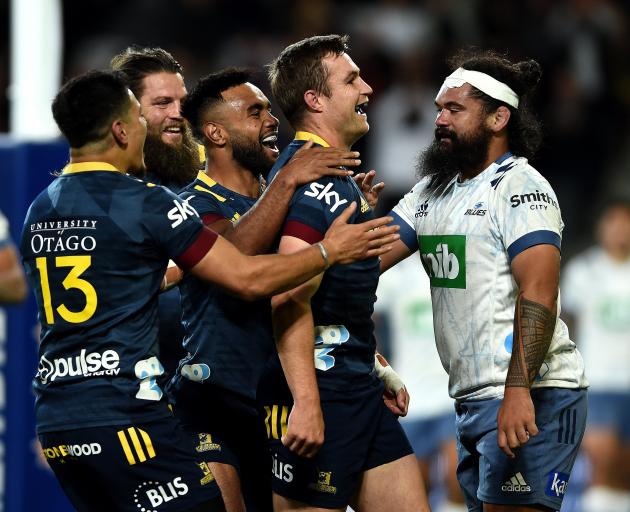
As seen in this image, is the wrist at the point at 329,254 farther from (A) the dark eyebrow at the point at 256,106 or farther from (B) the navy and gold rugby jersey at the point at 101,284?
(A) the dark eyebrow at the point at 256,106

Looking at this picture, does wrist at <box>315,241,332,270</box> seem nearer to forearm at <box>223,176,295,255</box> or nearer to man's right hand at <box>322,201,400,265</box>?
man's right hand at <box>322,201,400,265</box>

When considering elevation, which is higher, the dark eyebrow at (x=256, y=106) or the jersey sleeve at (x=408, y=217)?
the dark eyebrow at (x=256, y=106)

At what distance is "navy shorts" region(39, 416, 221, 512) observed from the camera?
426 centimetres

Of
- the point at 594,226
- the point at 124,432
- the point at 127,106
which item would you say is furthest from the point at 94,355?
the point at 594,226

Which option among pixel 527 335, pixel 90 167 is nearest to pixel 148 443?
pixel 90 167

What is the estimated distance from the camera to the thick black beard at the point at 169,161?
5762mm

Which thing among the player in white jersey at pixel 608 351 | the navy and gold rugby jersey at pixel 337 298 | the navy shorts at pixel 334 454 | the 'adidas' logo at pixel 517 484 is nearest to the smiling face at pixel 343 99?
the navy and gold rugby jersey at pixel 337 298

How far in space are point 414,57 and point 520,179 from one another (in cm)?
756

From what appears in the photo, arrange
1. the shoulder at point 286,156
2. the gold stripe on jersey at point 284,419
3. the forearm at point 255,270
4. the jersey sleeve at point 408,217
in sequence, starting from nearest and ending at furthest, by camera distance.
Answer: the forearm at point 255,270
the gold stripe on jersey at point 284,419
the shoulder at point 286,156
the jersey sleeve at point 408,217

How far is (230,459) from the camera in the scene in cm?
504

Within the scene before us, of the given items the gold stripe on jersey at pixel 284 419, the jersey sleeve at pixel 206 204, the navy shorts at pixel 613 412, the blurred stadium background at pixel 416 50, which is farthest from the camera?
the blurred stadium background at pixel 416 50

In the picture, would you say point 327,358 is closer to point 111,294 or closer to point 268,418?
point 268,418

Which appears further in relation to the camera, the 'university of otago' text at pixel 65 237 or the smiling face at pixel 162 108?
the smiling face at pixel 162 108

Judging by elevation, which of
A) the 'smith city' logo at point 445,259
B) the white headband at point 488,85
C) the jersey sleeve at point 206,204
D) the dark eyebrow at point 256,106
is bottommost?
the 'smith city' logo at point 445,259
